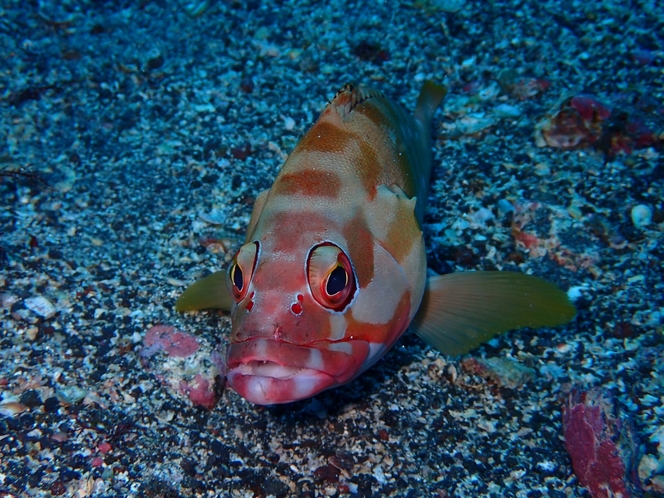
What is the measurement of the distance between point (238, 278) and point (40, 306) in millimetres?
1742

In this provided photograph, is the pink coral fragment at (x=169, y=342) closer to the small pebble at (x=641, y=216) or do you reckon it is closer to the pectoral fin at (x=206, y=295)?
the pectoral fin at (x=206, y=295)

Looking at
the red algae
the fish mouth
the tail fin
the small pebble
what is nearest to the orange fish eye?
the fish mouth

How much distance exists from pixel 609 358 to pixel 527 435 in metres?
0.82

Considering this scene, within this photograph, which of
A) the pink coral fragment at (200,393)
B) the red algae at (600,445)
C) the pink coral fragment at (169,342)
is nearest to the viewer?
the red algae at (600,445)

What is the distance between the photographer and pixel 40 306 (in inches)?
128

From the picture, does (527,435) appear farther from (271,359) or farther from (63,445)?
(63,445)

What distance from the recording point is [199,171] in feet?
15.3

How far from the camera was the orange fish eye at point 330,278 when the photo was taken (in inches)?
88.0

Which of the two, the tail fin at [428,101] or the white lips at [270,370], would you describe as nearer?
the white lips at [270,370]

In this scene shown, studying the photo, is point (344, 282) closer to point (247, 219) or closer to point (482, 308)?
point (482, 308)

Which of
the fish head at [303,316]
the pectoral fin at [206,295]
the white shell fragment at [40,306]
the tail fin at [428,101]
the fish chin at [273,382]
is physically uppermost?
the tail fin at [428,101]

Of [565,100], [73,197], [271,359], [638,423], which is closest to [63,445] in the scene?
[271,359]

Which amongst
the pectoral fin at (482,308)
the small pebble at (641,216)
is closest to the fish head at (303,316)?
the pectoral fin at (482,308)

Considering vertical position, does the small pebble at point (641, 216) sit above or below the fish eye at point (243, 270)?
above
